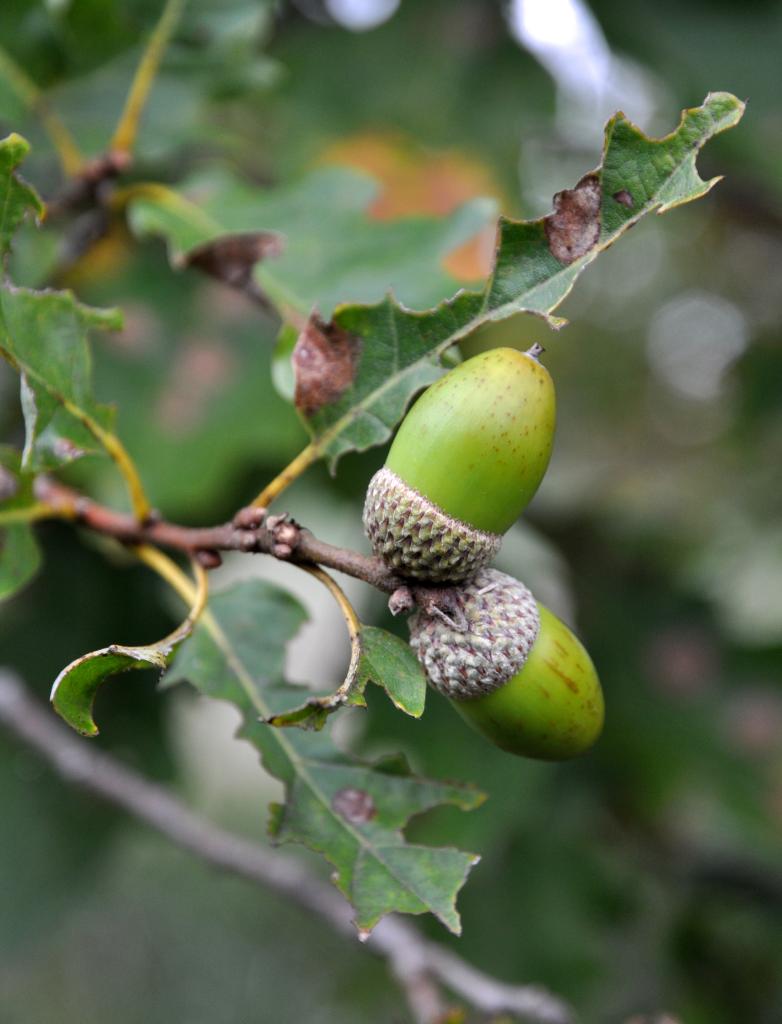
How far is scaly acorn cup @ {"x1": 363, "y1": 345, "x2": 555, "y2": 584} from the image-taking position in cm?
89

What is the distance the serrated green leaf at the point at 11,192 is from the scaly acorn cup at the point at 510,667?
1.82ft

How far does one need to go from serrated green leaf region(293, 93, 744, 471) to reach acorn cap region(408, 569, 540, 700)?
0.20 meters

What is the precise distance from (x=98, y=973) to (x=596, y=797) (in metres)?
2.98

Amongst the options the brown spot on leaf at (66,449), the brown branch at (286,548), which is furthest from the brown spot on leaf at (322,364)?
the brown spot on leaf at (66,449)

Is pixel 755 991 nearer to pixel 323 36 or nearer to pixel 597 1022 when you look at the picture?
pixel 597 1022

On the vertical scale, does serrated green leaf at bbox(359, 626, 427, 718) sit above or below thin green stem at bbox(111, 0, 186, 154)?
below

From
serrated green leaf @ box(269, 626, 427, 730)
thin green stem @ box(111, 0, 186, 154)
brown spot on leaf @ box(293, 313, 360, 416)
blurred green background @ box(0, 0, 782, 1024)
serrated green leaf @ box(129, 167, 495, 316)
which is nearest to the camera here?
serrated green leaf @ box(269, 626, 427, 730)

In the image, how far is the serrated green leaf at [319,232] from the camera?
142 cm

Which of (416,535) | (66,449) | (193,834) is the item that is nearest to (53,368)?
(66,449)

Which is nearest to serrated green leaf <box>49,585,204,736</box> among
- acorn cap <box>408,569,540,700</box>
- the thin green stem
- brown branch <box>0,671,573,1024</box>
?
acorn cap <box>408,569,540,700</box>

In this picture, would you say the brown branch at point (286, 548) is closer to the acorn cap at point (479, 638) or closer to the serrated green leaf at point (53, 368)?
the acorn cap at point (479, 638)

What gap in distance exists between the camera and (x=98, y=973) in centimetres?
456

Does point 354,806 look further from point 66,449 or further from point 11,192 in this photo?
point 11,192

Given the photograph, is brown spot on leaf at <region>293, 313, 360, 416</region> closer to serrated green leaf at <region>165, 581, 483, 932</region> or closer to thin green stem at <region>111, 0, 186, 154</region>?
serrated green leaf at <region>165, 581, 483, 932</region>
